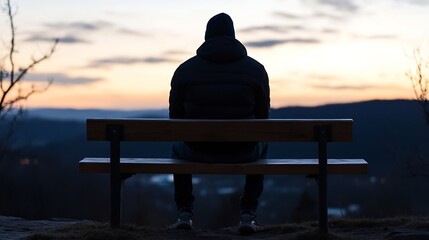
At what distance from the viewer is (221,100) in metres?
6.69

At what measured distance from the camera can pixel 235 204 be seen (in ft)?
127

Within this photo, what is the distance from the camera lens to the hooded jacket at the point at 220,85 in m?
6.69

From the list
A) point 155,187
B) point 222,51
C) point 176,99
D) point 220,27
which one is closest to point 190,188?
point 176,99

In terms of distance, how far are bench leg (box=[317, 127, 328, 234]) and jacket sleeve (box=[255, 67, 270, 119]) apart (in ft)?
2.52

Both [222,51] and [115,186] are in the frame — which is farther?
[222,51]

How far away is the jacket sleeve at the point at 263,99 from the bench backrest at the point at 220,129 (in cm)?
62

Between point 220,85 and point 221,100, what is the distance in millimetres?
115

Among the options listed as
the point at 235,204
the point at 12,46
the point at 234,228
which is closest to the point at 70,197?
the point at 235,204

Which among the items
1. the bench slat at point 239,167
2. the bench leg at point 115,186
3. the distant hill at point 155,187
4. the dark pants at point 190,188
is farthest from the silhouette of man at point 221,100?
the distant hill at point 155,187

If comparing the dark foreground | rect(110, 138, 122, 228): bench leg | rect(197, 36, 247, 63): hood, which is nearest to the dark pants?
the dark foreground

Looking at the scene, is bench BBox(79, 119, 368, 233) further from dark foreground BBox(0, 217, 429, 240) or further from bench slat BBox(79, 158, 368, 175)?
dark foreground BBox(0, 217, 429, 240)

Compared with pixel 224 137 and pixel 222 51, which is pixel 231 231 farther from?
pixel 222 51

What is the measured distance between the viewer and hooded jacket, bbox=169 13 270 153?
6691 millimetres

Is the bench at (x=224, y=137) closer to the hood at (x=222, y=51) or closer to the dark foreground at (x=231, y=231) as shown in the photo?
the dark foreground at (x=231, y=231)
